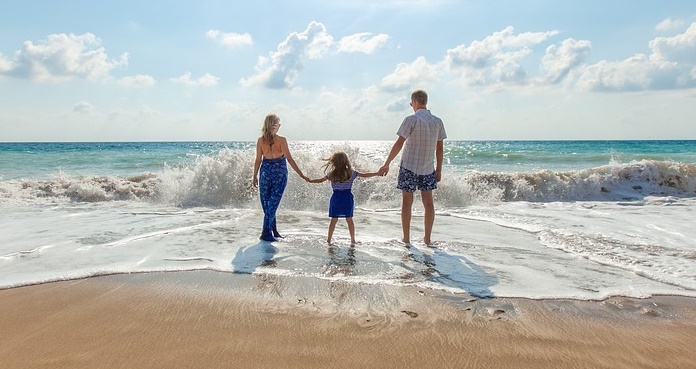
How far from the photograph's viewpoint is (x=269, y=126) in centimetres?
628

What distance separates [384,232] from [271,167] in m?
2.07

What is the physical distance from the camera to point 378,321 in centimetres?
336

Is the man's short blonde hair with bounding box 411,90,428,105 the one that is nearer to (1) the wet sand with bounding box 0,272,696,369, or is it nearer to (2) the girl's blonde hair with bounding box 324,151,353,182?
(2) the girl's blonde hair with bounding box 324,151,353,182

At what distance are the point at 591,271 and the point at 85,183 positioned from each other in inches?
477

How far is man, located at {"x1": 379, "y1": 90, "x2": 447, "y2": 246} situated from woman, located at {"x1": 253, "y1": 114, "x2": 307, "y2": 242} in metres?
1.43

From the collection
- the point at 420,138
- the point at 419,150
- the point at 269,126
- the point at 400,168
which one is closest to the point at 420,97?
the point at 420,138

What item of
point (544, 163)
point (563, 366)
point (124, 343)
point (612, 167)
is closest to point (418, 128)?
point (563, 366)

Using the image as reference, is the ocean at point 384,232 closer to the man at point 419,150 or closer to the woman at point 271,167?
the woman at point 271,167

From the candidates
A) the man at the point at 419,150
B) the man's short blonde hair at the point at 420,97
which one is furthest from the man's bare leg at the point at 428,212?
the man's short blonde hair at the point at 420,97

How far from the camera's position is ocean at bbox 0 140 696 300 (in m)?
4.66

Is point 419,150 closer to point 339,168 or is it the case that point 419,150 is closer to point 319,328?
point 339,168

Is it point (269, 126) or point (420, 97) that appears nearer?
point (420, 97)

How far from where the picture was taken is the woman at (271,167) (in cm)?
634

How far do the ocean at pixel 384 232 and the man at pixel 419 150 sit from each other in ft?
2.37
